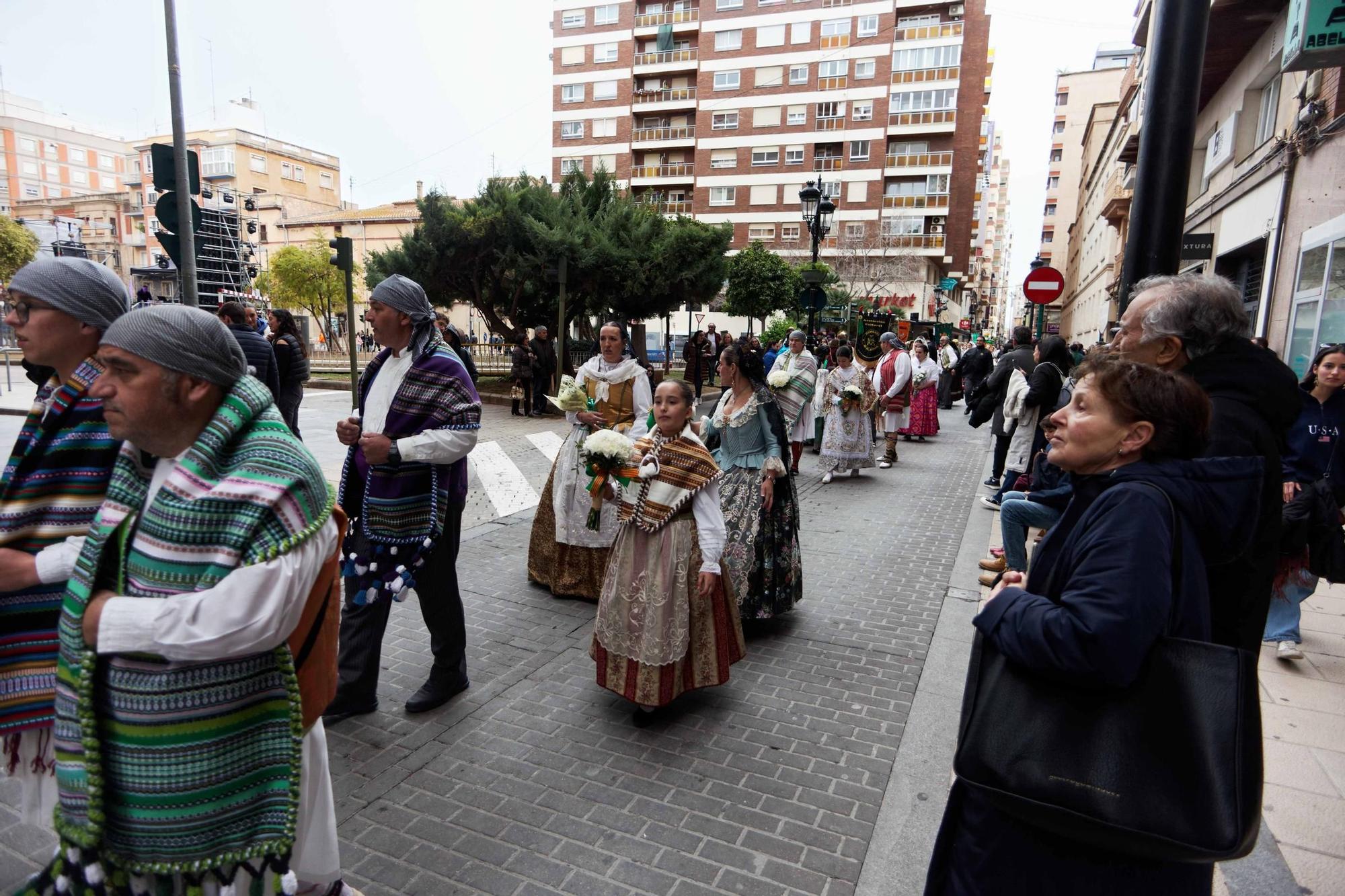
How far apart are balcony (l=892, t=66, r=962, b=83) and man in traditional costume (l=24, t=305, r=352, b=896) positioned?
51330 mm

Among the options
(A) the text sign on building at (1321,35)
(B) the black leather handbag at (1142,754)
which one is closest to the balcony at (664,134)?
(A) the text sign on building at (1321,35)

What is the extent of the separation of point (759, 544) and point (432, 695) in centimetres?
225

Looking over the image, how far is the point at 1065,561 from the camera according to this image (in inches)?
66.1

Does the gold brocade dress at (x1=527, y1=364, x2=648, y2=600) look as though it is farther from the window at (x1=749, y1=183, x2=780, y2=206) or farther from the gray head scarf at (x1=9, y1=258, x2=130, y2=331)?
the window at (x1=749, y1=183, x2=780, y2=206)

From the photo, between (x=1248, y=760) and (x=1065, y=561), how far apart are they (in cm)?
47

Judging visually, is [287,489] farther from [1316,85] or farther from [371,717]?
[1316,85]

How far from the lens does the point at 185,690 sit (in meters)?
1.62

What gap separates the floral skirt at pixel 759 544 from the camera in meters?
4.98

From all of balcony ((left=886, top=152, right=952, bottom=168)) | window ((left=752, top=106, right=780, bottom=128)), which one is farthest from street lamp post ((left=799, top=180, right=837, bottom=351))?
window ((left=752, top=106, right=780, bottom=128))

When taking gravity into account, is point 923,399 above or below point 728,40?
below

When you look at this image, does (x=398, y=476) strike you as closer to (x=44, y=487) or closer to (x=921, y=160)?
(x=44, y=487)

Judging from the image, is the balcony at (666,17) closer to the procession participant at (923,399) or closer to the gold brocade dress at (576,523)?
the procession participant at (923,399)

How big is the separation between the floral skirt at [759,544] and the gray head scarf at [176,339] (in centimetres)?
359

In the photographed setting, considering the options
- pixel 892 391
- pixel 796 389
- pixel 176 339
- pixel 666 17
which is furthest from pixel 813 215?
pixel 666 17
